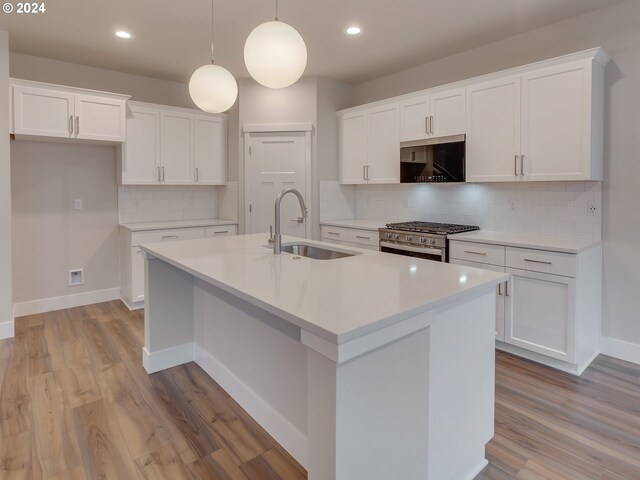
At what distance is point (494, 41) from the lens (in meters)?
3.73

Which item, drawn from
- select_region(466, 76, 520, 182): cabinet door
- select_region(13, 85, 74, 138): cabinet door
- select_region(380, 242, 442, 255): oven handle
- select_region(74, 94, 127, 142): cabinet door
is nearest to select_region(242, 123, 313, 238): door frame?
select_region(380, 242, 442, 255): oven handle

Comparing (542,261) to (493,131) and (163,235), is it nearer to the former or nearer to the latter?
(493,131)

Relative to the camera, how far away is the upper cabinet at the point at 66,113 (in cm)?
360

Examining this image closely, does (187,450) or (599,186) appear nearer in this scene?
(187,450)

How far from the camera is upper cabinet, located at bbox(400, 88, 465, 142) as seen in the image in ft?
12.0

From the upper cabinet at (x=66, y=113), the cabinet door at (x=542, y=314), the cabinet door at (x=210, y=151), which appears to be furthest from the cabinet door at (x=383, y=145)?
the upper cabinet at (x=66, y=113)

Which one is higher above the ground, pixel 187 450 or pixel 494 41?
pixel 494 41

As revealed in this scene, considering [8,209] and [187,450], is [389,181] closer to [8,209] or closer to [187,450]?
[187,450]

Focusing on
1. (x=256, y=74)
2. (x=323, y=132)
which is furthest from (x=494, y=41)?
(x=256, y=74)

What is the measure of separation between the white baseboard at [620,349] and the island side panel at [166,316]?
323 centimetres

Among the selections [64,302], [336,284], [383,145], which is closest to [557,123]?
[383,145]

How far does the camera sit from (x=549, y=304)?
113 inches

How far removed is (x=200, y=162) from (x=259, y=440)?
3.69 m

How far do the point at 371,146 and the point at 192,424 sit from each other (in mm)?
3403
